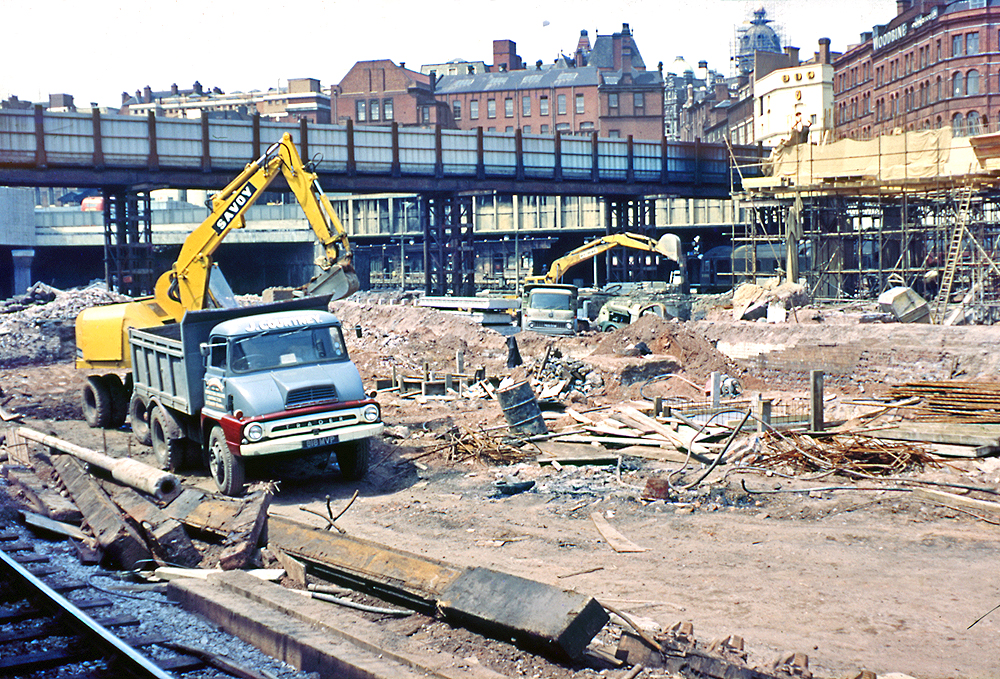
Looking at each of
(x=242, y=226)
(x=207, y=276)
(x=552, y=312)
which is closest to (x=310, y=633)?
(x=207, y=276)

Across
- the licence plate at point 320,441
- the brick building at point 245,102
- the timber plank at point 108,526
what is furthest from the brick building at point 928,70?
the timber plank at point 108,526

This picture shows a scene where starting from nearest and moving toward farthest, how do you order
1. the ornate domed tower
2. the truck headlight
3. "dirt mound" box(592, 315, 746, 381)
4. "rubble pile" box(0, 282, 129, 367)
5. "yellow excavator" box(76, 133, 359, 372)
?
the truck headlight < "yellow excavator" box(76, 133, 359, 372) < "dirt mound" box(592, 315, 746, 381) < "rubble pile" box(0, 282, 129, 367) < the ornate domed tower

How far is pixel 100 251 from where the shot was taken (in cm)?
6156

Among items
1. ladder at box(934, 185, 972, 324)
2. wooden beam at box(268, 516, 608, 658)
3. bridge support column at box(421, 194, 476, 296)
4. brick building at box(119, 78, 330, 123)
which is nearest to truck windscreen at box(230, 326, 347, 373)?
wooden beam at box(268, 516, 608, 658)

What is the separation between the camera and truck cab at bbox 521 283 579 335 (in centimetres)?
3381

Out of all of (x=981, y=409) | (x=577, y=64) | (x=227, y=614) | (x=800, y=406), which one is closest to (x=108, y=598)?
(x=227, y=614)

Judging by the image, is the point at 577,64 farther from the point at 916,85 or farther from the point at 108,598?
the point at 108,598

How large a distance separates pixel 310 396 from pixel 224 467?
5.28 ft

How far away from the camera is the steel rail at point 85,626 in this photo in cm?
675

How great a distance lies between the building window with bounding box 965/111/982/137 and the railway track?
219 feet

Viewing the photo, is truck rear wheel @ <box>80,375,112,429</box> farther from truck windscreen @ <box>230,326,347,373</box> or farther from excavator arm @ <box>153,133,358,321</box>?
truck windscreen @ <box>230,326,347,373</box>

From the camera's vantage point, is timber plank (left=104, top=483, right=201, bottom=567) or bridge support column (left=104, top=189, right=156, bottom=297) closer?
timber plank (left=104, top=483, right=201, bottom=567)

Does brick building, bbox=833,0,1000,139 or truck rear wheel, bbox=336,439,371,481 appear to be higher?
brick building, bbox=833,0,1000,139

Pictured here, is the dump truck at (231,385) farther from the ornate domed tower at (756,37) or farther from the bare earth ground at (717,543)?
the ornate domed tower at (756,37)
